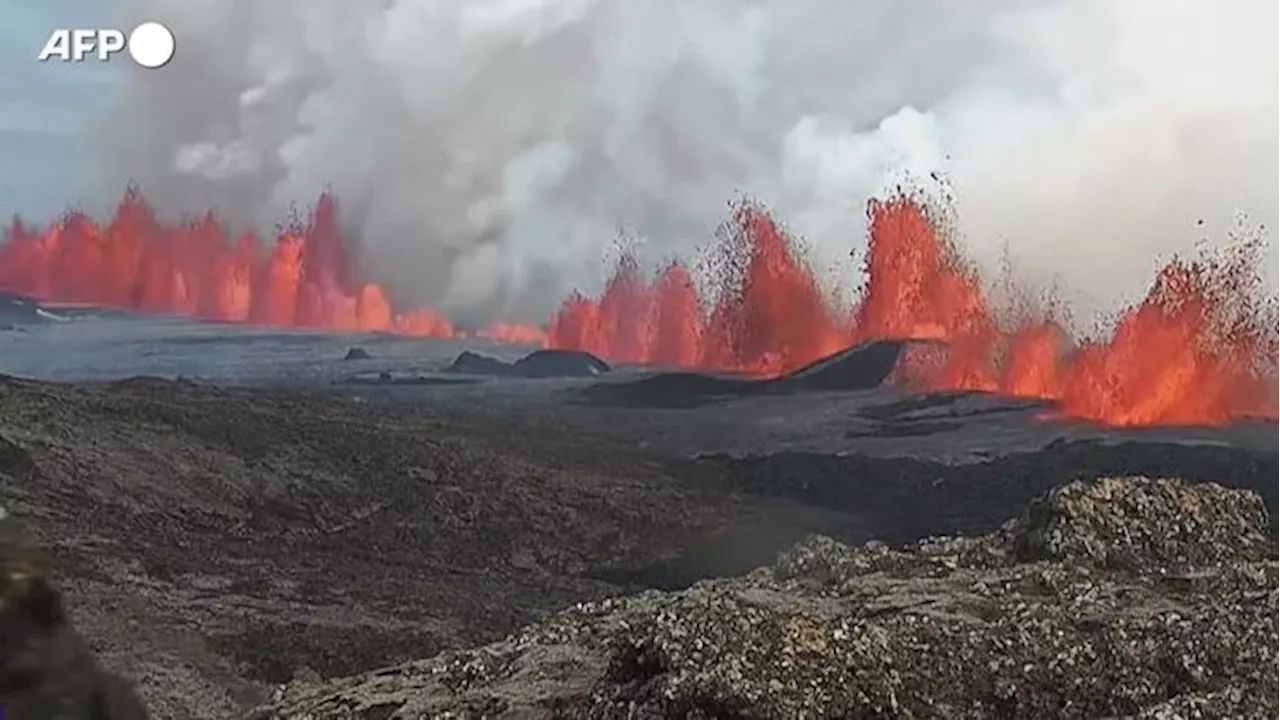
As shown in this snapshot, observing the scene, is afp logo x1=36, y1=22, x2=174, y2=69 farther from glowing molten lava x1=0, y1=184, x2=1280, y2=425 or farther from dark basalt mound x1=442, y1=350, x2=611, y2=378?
dark basalt mound x1=442, y1=350, x2=611, y2=378

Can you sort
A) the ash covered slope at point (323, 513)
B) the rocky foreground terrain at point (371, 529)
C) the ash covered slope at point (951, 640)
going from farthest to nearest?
the ash covered slope at point (323, 513) → the rocky foreground terrain at point (371, 529) → the ash covered slope at point (951, 640)

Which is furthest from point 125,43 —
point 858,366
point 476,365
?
point 858,366

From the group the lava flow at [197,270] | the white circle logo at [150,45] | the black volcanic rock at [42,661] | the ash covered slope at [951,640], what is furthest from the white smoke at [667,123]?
the black volcanic rock at [42,661]

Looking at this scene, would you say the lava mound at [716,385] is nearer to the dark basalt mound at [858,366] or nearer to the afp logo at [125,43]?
the dark basalt mound at [858,366]

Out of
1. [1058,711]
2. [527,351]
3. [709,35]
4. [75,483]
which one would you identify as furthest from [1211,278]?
[75,483]

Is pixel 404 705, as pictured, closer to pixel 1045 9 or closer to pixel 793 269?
pixel 793 269

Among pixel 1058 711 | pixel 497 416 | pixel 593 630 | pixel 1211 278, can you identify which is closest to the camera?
pixel 1058 711
